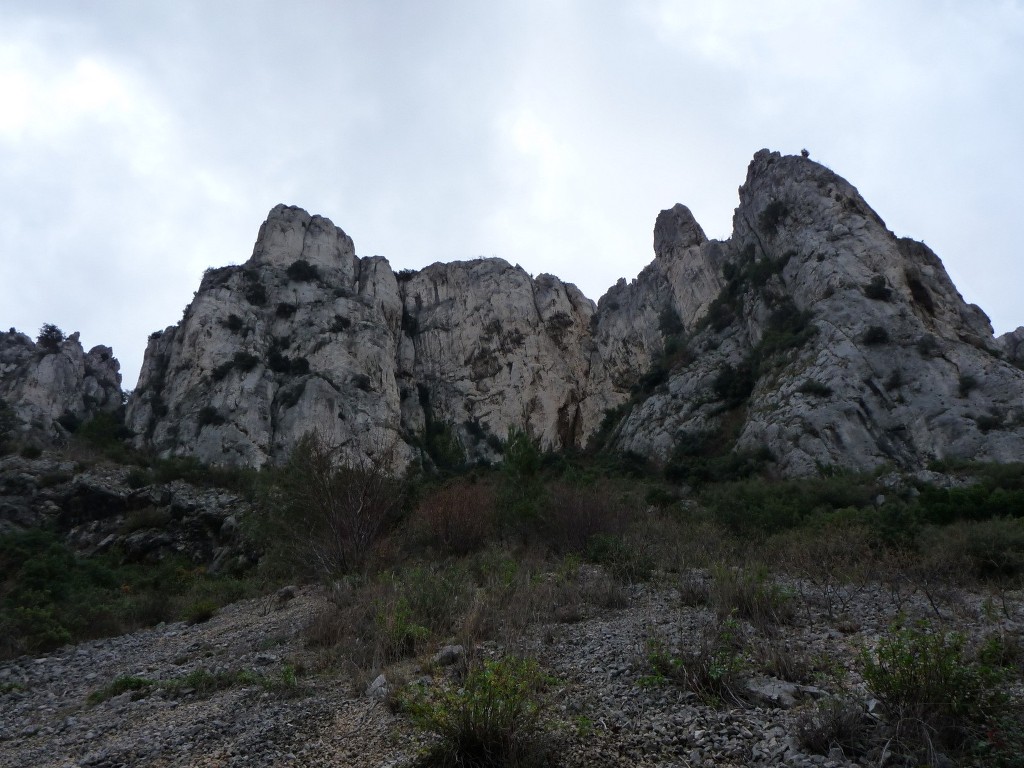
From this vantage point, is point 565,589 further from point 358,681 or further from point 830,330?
point 830,330

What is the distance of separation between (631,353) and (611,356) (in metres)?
1.83

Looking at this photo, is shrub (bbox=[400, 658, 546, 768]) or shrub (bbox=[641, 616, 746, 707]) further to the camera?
shrub (bbox=[641, 616, 746, 707])

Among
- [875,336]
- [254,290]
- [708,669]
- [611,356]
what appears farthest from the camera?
[611,356]

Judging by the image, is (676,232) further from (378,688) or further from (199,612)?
(378,688)

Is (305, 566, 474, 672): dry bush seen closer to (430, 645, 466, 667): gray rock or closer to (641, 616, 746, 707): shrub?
(430, 645, 466, 667): gray rock

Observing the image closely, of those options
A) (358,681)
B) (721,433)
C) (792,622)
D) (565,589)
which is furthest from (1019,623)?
(721,433)

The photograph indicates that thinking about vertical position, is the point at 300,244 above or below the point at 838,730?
above

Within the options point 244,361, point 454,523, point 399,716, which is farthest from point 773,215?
point 399,716

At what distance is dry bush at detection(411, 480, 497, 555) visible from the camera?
46.0 feet

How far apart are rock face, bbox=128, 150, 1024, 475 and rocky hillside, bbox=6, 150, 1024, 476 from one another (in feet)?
0.45

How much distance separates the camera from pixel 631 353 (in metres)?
50.8

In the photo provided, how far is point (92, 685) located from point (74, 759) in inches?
132

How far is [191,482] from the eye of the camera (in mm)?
28156

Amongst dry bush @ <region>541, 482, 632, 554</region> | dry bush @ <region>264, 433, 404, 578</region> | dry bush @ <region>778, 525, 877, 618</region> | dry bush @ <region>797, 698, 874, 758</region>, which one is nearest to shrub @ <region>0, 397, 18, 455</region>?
dry bush @ <region>264, 433, 404, 578</region>
